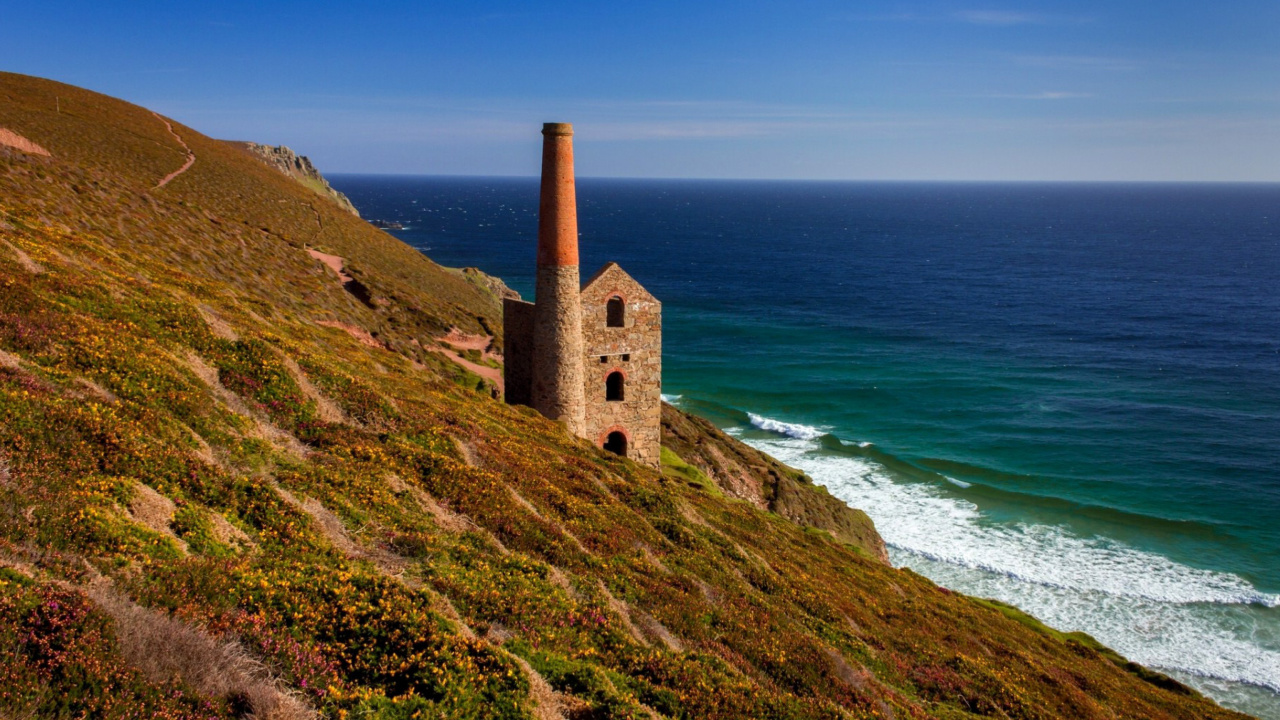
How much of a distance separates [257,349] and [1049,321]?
99302mm

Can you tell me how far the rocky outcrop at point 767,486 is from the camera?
39.7 meters

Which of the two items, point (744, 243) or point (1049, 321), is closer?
point (1049, 321)

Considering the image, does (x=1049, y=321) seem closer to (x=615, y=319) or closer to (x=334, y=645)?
(x=615, y=319)

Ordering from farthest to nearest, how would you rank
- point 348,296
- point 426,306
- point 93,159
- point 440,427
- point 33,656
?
point 93,159
point 426,306
point 348,296
point 440,427
point 33,656

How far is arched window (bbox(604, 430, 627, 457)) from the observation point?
112 feet

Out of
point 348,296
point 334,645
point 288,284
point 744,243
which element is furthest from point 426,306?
point 744,243

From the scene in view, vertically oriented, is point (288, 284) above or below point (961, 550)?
above

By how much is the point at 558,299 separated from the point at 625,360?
468cm

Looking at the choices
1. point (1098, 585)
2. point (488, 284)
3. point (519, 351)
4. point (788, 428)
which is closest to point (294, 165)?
point (488, 284)

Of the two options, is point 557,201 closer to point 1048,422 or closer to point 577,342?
point 577,342

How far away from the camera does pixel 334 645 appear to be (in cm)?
975

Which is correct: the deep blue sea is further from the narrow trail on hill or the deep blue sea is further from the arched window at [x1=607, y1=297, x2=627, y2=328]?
the narrow trail on hill

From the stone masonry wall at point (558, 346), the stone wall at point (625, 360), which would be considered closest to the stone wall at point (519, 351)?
the stone masonry wall at point (558, 346)

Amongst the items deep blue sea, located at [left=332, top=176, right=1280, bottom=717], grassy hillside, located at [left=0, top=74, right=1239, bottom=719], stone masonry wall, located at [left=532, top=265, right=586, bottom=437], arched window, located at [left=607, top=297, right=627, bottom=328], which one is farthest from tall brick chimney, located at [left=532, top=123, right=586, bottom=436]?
deep blue sea, located at [left=332, top=176, right=1280, bottom=717]
